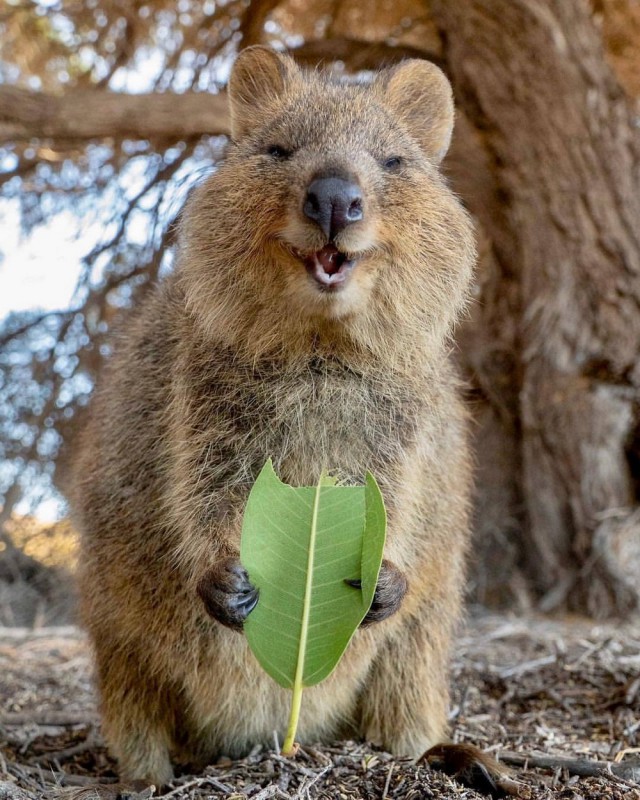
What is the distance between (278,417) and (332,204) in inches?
32.0

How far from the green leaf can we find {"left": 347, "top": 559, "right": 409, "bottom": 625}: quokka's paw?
0.33 meters

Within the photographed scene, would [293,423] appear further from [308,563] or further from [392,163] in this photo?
[392,163]

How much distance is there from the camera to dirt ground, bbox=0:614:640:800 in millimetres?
2951

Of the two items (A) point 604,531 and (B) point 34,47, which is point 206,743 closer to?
(A) point 604,531

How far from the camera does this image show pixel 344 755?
3377 millimetres

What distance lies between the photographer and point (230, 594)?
2902 millimetres

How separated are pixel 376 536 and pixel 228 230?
1.25m

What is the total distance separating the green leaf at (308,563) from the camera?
2756 mm

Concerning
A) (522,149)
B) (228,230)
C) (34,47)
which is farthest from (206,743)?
(34,47)

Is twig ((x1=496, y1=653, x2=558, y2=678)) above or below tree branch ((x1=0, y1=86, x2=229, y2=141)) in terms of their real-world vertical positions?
below

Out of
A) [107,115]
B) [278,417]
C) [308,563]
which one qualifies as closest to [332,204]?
[278,417]

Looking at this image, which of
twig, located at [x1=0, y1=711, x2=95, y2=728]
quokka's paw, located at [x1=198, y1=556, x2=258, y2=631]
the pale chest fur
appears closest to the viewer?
quokka's paw, located at [x1=198, y1=556, x2=258, y2=631]

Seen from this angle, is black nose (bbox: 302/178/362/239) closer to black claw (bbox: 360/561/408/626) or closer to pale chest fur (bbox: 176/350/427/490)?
pale chest fur (bbox: 176/350/427/490)

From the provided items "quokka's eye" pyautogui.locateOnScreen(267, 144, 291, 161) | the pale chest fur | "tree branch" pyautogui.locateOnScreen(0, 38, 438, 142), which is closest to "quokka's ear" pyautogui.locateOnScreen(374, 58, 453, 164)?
"quokka's eye" pyautogui.locateOnScreen(267, 144, 291, 161)
